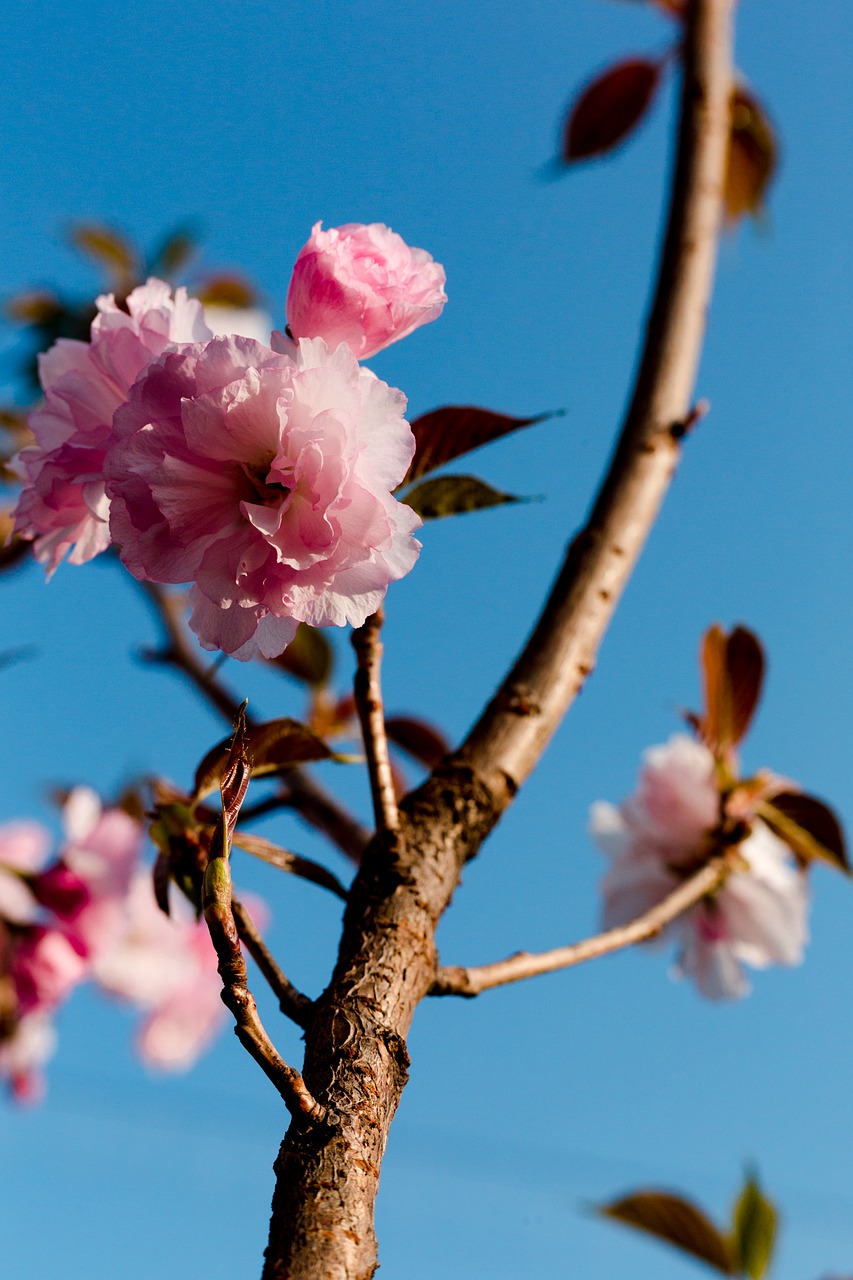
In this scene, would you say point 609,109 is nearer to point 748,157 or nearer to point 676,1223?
point 748,157

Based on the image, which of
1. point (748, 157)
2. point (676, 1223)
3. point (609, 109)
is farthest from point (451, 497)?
point (748, 157)

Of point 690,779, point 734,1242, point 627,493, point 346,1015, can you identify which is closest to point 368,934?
point 346,1015

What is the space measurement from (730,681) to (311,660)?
450mm

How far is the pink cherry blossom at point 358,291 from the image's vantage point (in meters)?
0.49

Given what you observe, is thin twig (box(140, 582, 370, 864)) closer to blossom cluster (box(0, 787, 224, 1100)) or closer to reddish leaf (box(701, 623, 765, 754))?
blossom cluster (box(0, 787, 224, 1100))

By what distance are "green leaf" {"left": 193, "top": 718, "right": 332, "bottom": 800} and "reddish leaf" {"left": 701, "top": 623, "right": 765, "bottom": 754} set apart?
47cm

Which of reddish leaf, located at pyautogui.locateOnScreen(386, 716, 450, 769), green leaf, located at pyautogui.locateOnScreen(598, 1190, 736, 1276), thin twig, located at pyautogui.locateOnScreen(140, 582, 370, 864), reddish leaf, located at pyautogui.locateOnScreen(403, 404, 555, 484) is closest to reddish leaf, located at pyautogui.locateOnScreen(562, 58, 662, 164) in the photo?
thin twig, located at pyautogui.locateOnScreen(140, 582, 370, 864)

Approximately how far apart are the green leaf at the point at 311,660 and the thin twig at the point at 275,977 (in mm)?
620

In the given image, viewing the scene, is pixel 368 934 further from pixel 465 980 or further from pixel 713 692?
pixel 713 692

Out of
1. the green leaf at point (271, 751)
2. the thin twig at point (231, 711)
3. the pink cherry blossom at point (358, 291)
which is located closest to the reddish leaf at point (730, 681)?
the thin twig at point (231, 711)

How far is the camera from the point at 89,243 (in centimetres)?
250

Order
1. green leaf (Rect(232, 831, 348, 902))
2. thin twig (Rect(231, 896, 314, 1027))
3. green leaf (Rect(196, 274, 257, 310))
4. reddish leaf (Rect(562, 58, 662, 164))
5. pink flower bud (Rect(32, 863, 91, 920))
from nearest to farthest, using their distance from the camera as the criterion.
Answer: thin twig (Rect(231, 896, 314, 1027)), green leaf (Rect(232, 831, 348, 902)), pink flower bud (Rect(32, 863, 91, 920)), reddish leaf (Rect(562, 58, 662, 164)), green leaf (Rect(196, 274, 257, 310))

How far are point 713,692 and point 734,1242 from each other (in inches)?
23.6

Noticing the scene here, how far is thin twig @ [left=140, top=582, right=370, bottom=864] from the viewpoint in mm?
1059
